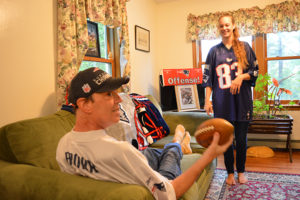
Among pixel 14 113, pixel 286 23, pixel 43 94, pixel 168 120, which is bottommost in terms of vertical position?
pixel 168 120

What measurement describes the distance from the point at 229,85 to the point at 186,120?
804mm

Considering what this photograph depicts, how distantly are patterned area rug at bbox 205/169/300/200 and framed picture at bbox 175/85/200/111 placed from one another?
4.23ft

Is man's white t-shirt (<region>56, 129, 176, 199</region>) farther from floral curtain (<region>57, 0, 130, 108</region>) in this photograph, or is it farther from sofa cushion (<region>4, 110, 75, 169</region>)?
floral curtain (<region>57, 0, 130, 108</region>)

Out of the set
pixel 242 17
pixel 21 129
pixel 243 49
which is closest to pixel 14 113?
pixel 21 129

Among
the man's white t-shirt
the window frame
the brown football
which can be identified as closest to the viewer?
the man's white t-shirt

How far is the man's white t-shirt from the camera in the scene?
0.91m

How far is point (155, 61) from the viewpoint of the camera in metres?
4.54

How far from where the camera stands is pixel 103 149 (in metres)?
0.91

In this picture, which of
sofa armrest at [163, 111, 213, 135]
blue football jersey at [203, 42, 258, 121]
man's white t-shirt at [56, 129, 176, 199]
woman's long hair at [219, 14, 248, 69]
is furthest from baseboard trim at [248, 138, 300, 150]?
man's white t-shirt at [56, 129, 176, 199]

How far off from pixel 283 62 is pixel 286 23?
0.59m

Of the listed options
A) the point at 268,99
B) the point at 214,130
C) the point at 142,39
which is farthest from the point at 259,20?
the point at 214,130

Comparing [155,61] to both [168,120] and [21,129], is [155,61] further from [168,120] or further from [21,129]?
[21,129]

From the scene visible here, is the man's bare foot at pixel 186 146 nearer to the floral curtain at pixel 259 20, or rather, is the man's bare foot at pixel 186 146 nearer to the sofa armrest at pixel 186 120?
the sofa armrest at pixel 186 120

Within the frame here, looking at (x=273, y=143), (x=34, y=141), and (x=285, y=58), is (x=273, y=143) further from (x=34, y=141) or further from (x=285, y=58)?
(x=34, y=141)
